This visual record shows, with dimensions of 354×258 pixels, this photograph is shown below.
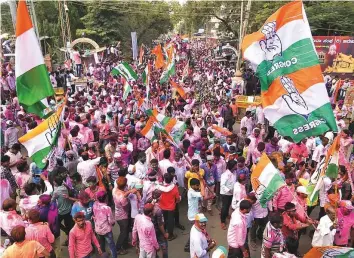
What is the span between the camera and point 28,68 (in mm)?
5992

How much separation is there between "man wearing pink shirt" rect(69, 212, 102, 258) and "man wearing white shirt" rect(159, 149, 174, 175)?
219 centimetres

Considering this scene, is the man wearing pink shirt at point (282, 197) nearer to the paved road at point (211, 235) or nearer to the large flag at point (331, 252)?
the paved road at point (211, 235)

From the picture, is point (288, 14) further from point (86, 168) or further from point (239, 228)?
point (86, 168)

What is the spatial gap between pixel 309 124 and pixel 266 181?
0.99 metres

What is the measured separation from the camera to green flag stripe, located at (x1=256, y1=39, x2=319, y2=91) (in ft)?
16.4

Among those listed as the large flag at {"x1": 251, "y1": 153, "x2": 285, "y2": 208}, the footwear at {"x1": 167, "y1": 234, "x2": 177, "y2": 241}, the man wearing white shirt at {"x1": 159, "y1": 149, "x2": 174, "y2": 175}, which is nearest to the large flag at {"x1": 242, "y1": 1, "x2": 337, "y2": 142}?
the large flag at {"x1": 251, "y1": 153, "x2": 285, "y2": 208}

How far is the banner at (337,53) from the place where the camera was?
22062 millimetres

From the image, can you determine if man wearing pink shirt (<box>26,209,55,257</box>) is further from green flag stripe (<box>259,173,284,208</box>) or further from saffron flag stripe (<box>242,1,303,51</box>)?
saffron flag stripe (<box>242,1,303,51</box>)

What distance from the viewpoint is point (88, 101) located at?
43.0 feet

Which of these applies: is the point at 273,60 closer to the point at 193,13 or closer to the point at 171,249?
the point at 171,249

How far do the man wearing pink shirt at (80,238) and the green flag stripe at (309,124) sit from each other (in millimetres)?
3058

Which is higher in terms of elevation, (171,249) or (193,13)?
(193,13)

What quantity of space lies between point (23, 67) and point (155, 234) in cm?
348

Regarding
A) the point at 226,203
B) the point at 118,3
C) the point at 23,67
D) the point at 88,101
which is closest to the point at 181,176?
the point at 226,203
